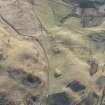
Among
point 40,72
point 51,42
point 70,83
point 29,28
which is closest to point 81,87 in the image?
point 70,83

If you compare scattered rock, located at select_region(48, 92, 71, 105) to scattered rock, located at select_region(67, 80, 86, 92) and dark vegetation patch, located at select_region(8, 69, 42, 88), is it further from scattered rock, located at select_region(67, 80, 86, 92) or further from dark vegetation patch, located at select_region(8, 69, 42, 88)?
dark vegetation patch, located at select_region(8, 69, 42, 88)

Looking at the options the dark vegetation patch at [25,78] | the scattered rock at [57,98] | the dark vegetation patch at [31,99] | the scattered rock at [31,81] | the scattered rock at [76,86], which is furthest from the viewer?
the scattered rock at [76,86]

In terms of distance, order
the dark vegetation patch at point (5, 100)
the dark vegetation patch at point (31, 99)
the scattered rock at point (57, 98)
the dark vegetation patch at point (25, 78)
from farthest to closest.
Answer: the scattered rock at point (57, 98) → the dark vegetation patch at point (25, 78) → the dark vegetation patch at point (31, 99) → the dark vegetation patch at point (5, 100)

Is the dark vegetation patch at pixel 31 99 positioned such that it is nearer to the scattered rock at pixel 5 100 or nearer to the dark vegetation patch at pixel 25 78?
the dark vegetation patch at pixel 25 78

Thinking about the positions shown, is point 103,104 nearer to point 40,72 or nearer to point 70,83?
point 70,83

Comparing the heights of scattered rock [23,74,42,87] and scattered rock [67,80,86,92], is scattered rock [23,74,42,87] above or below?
above

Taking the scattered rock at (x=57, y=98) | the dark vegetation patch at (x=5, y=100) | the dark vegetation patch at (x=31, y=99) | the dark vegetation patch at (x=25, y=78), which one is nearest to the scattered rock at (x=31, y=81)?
the dark vegetation patch at (x=25, y=78)

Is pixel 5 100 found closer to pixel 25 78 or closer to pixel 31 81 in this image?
pixel 25 78

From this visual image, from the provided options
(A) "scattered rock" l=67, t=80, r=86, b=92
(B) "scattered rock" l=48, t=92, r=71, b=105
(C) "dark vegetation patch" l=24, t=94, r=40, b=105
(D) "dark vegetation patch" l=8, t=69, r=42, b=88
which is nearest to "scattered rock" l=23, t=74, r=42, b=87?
(D) "dark vegetation patch" l=8, t=69, r=42, b=88

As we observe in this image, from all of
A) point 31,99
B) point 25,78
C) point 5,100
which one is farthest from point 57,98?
point 5,100
